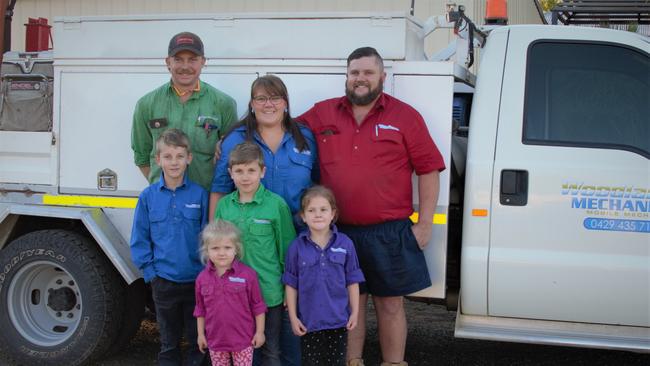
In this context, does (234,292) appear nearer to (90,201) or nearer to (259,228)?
(259,228)

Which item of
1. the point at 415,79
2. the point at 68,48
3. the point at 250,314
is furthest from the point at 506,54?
the point at 68,48

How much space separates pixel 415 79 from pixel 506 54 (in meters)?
0.54

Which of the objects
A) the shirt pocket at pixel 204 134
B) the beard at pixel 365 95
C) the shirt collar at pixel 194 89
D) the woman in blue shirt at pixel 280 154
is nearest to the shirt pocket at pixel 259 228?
the woman in blue shirt at pixel 280 154

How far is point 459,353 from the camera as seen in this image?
5.36m

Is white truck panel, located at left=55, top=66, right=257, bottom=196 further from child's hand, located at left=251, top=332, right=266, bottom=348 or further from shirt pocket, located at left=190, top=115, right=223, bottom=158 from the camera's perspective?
child's hand, located at left=251, top=332, right=266, bottom=348

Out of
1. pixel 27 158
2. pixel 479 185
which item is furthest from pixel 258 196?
pixel 27 158

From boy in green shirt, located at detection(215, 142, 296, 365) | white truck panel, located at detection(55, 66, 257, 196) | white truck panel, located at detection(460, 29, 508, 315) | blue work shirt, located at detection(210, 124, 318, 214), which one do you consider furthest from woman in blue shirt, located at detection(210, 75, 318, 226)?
white truck panel, located at detection(460, 29, 508, 315)

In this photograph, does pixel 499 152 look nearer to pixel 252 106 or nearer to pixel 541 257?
pixel 541 257

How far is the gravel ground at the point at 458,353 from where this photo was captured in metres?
5.10

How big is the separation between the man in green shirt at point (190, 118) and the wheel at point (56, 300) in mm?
694

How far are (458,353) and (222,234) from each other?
2.40 meters

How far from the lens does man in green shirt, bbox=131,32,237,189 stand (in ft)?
14.2

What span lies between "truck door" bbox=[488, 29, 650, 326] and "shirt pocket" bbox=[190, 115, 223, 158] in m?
1.60

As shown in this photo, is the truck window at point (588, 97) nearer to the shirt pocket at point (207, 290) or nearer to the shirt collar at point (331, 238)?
the shirt collar at point (331, 238)
